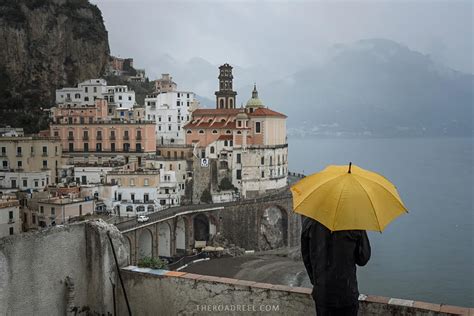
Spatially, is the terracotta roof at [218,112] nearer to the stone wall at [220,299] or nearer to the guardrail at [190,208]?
the guardrail at [190,208]

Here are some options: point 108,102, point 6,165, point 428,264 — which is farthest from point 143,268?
point 108,102

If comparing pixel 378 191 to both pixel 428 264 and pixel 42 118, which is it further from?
pixel 42 118

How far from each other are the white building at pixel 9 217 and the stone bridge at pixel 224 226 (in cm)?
733

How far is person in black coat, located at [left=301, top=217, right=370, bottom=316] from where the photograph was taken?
4.91 m

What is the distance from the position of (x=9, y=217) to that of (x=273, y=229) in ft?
74.1

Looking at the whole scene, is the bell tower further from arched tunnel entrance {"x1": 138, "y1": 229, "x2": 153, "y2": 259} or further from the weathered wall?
the weathered wall

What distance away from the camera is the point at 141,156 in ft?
166

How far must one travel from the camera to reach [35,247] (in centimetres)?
712

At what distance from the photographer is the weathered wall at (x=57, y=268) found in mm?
6781

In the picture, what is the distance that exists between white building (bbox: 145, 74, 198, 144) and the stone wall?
5014 centimetres

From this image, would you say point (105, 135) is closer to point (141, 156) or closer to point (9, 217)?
point (141, 156)

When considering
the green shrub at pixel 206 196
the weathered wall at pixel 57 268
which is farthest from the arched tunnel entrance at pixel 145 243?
the weathered wall at pixel 57 268

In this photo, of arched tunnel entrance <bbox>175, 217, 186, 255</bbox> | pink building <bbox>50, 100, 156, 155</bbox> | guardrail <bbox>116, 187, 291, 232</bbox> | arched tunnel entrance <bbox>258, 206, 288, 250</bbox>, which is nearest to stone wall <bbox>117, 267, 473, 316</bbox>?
guardrail <bbox>116, 187, 291, 232</bbox>

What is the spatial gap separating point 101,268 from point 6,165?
4392cm
